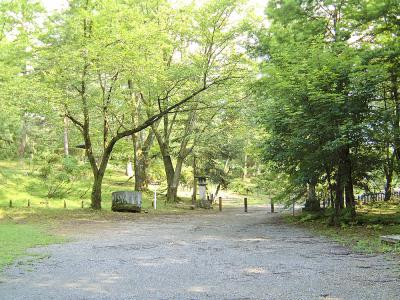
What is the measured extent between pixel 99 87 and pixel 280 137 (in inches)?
370

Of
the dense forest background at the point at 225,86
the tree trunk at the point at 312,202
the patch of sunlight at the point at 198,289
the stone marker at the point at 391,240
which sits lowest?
the patch of sunlight at the point at 198,289

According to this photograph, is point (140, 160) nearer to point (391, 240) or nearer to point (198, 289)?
point (391, 240)

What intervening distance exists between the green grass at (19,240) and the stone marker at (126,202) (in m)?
5.52

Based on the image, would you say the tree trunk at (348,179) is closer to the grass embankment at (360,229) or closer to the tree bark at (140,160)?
the grass embankment at (360,229)

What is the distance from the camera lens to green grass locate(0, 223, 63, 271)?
7.34m

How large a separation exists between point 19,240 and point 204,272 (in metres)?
5.73

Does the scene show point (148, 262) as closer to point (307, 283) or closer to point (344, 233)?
point (307, 283)

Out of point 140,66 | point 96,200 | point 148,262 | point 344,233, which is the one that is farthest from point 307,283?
point 96,200

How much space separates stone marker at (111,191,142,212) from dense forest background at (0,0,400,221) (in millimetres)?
1012

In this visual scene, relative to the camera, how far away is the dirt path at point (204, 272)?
4703 mm

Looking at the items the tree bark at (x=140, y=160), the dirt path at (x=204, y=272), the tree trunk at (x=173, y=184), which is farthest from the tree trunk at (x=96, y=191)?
the dirt path at (x=204, y=272)

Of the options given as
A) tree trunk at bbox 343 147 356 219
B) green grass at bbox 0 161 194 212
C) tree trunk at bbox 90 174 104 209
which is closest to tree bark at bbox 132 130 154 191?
green grass at bbox 0 161 194 212

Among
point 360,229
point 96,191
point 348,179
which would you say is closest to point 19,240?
point 96,191

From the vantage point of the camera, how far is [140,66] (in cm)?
1592
